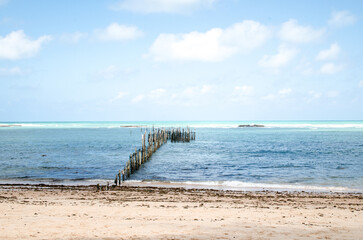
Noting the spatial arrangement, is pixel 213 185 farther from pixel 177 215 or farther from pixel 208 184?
pixel 177 215

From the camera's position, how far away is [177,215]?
8.68 m

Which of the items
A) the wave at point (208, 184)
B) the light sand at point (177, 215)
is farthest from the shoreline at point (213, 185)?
the light sand at point (177, 215)

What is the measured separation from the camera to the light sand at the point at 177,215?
6746mm

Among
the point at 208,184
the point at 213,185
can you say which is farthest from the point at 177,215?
the point at 208,184

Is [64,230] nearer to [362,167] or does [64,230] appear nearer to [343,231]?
[343,231]

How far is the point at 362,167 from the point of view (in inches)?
842

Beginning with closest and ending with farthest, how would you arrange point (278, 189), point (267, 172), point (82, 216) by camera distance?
point (82, 216) < point (278, 189) < point (267, 172)

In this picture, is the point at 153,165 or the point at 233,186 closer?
the point at 233,186

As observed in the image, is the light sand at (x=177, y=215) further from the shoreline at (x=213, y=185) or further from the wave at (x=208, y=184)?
the wave at (x=208, y=184)

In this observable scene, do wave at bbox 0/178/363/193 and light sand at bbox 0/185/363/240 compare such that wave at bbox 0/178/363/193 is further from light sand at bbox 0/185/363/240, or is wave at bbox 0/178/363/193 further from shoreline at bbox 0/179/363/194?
light sand at bbox 0/185/363/240

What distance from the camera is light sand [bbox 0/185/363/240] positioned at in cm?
675

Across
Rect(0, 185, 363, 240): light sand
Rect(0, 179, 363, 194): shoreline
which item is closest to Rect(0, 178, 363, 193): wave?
Rect(0, 179, 363, 194): shoreline

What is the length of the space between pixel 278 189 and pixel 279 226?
7.91 metres

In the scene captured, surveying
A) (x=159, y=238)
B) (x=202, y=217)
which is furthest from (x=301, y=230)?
(x=159, y=238)
